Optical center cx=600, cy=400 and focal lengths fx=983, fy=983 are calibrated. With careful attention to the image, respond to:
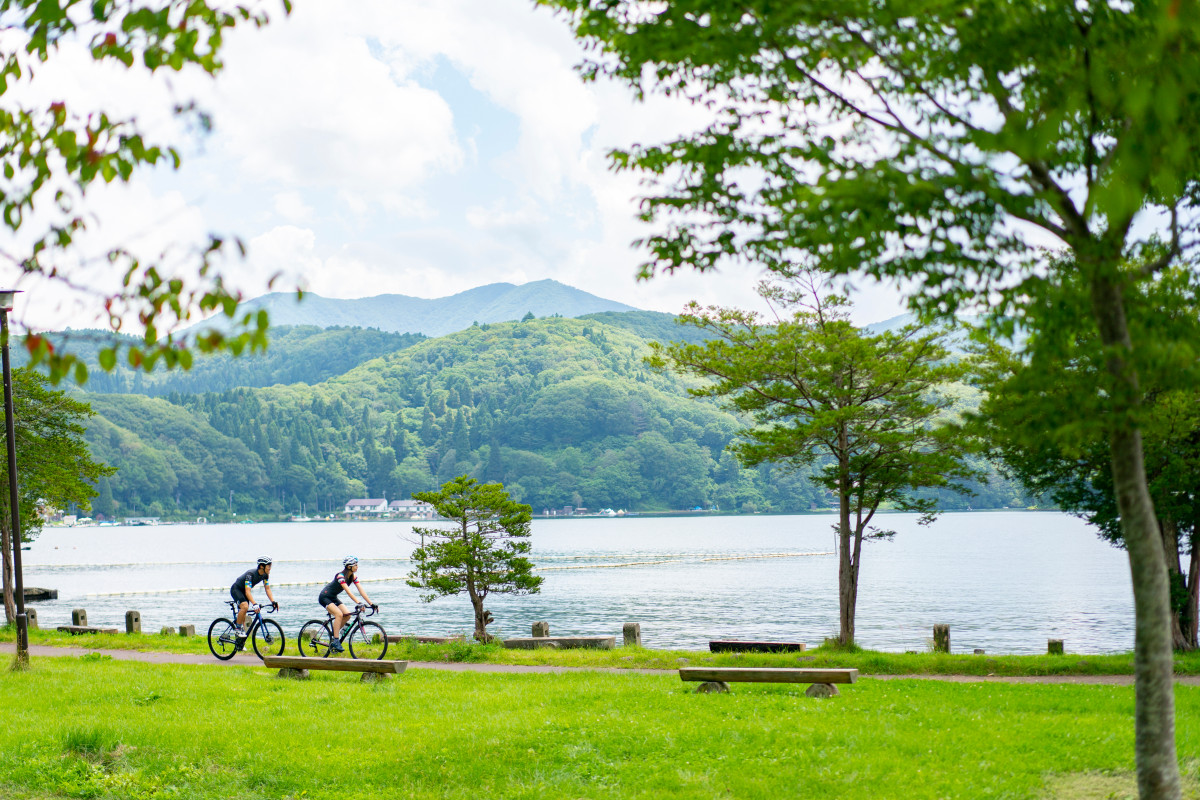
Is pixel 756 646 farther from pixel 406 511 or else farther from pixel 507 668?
pixel 406 511

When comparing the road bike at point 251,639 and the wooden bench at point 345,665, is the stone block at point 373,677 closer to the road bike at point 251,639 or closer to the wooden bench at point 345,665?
the wooden bench at point 345,665

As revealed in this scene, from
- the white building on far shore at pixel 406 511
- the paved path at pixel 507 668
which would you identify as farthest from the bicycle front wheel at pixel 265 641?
the white building on far shore at pixel 406 511

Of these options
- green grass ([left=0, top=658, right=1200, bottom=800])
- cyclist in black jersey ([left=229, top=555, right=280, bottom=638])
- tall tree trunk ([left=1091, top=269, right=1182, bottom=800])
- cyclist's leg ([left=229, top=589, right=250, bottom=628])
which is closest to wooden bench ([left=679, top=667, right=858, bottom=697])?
green grass ([left=0, top=658, right=1200, bottom=800])

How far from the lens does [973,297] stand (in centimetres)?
531

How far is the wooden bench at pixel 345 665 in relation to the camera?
44.2ft

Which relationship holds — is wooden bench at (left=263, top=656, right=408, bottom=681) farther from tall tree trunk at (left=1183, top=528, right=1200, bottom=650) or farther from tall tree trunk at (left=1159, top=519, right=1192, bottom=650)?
tall tree trunk at (left=1183, top=528, right=1200, bottom=650)

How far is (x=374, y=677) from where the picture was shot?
→ 13.7 m

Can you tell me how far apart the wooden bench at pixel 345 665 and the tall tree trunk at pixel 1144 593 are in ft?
33.4

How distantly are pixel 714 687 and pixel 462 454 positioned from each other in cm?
16747

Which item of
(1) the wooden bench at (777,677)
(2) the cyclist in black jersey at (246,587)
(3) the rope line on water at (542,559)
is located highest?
(2) the cyclist in black jersey at (246,587)

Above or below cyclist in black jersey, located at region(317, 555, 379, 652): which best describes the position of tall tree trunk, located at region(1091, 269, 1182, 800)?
above

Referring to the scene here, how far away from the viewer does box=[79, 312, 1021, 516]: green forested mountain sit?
16262 centimetres

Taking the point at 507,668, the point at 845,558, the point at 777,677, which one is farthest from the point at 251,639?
the point at 845,558

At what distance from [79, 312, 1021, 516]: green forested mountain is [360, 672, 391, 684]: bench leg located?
141 meters
